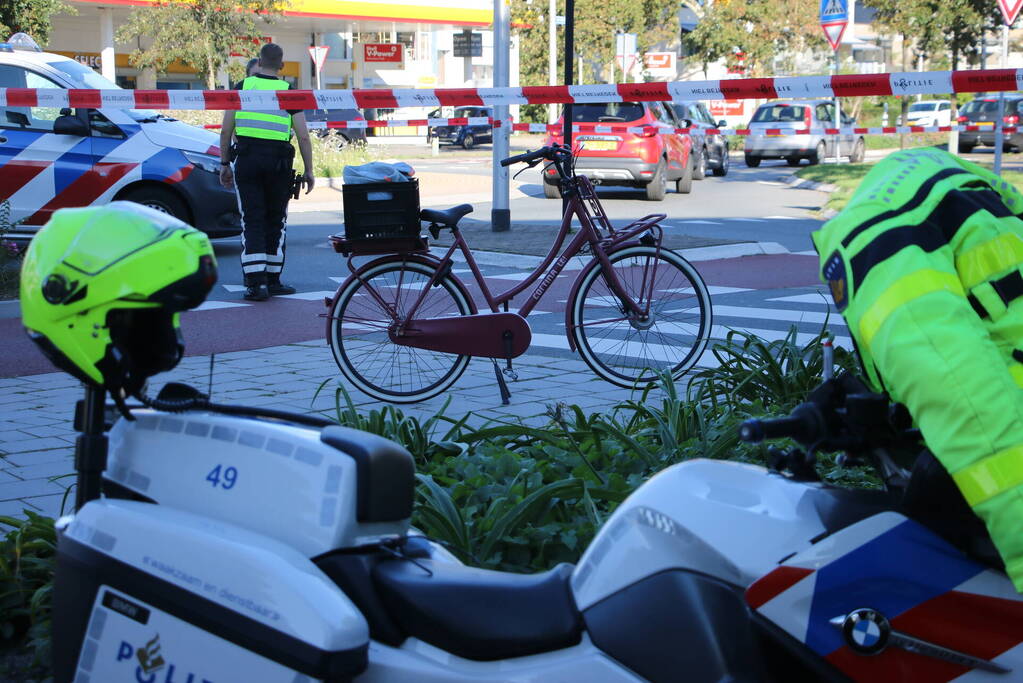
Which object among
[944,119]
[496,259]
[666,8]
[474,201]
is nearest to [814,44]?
[666,8]

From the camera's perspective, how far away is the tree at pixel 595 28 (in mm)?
52062

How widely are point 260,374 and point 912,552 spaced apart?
567 centimetres

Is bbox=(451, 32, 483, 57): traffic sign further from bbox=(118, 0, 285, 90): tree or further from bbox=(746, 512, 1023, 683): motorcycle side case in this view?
bbox=(746, 512, 1023, 683): motorcycle side case

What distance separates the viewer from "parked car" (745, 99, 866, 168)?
3191 cm

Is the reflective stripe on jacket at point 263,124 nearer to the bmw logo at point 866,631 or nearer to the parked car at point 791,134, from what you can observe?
the bmw logo at point 866,631

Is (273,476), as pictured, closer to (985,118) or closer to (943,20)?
(943,20)

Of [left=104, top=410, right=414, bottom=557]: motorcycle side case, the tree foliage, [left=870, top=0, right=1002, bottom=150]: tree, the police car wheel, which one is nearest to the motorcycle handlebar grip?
[left=104, top=410, right=414, bottom=557]: motorcycle side case

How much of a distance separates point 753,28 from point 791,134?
2642cm

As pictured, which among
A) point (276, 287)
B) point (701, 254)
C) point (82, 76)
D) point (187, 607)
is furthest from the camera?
point (701, 254)

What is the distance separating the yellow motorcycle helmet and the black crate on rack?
13.1 ft

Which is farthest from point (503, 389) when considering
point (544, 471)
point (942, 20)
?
point (942, 20)

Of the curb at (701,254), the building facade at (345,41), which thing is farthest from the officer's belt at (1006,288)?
the building facade at (345,41)

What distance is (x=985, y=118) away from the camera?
125ft

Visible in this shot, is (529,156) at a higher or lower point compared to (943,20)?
lower
